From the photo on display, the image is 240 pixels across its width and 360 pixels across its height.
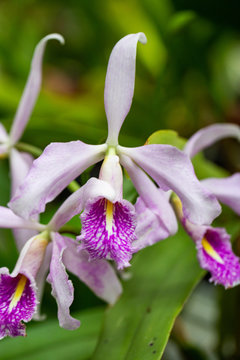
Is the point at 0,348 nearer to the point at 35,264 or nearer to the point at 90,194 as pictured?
the point at 35,264

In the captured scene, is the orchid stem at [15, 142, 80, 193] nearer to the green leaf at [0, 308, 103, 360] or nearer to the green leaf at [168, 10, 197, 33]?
the green leaf at [0, 308, 103, 360]

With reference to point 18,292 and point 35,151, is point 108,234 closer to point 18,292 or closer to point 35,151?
point 18,292

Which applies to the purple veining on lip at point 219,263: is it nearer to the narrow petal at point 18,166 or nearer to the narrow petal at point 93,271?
the narrow petal at point 93,271

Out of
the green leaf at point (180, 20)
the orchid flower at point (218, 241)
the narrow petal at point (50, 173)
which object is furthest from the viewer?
the green leaf at point (180, 20)

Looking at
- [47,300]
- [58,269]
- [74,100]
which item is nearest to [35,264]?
[58,269]

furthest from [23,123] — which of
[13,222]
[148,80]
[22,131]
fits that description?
[148,80]

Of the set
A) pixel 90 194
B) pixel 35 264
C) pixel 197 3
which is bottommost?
pixel 35 264

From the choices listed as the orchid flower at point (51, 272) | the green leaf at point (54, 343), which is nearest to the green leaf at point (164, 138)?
the orchid flower at point (51, 272)
